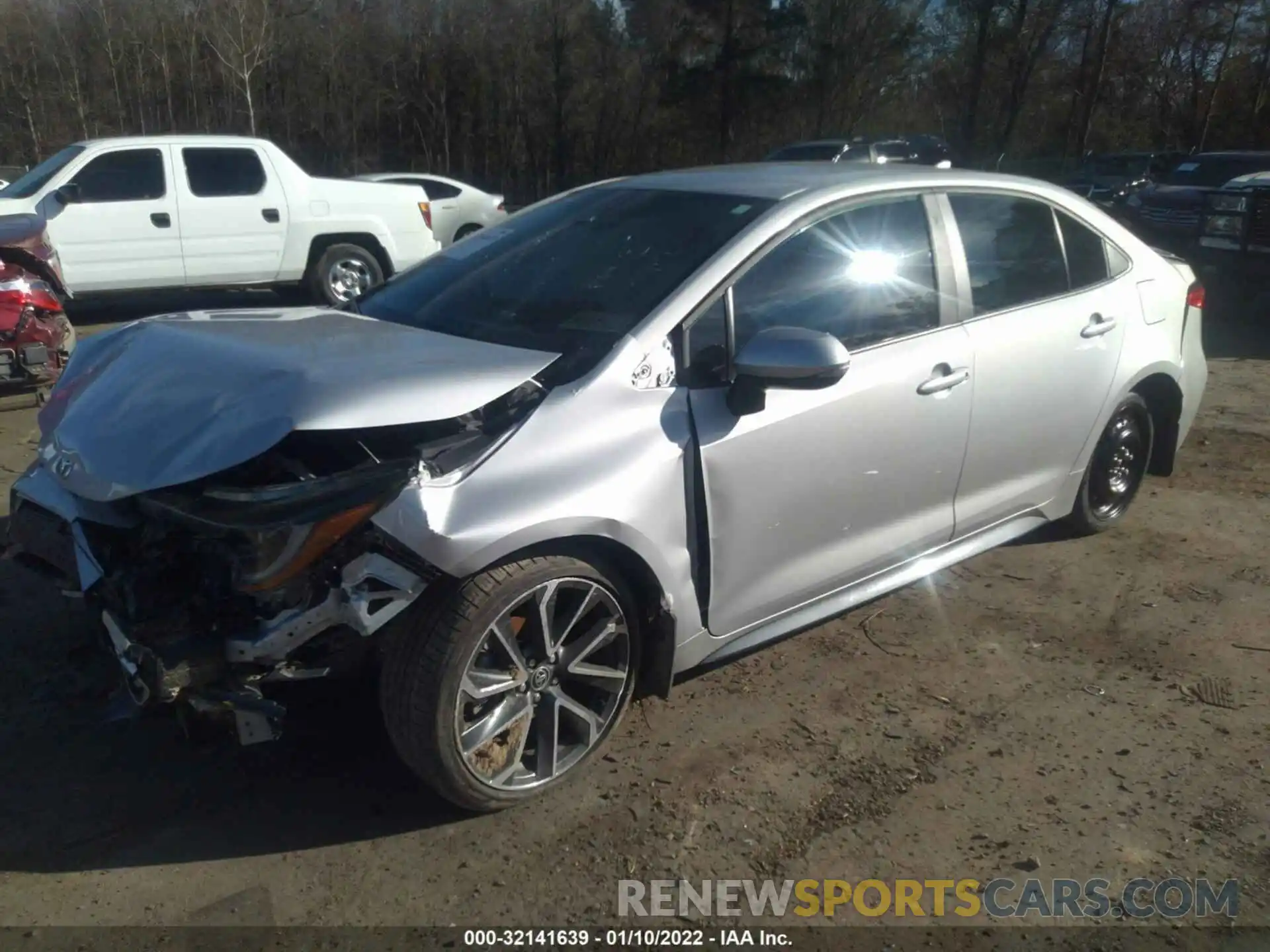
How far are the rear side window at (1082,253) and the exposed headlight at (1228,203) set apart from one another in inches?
326

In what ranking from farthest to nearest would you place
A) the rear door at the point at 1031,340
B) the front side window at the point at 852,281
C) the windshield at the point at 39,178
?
the windshield at the point at 39,178
the rear door at the point at 1031,340
the front side window at the point at 852,281

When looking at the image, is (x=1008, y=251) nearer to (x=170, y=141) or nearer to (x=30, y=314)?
(x=30, y=314)

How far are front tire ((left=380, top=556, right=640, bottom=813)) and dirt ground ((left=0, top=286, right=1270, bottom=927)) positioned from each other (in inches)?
6.0

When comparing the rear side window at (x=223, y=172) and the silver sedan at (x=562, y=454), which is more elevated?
the rear side window at (x=223, y=172)

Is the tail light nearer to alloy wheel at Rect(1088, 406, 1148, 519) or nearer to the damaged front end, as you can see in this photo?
the damaged front end

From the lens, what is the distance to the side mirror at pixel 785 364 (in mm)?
3070

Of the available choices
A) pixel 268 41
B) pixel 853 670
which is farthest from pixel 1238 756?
pixel 268 41

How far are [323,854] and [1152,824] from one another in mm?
2308

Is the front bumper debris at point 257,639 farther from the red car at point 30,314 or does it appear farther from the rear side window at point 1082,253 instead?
the red car at point 30,314

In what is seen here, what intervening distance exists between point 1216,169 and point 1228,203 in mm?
4980

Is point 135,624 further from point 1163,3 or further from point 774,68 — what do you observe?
point 1163,3

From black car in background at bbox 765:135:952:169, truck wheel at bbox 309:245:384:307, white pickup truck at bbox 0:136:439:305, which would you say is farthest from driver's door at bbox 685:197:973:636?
black car in background at bbox 765:135:952:169

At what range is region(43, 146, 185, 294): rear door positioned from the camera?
10078 millimetres

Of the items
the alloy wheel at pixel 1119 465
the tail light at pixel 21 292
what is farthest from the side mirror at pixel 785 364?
the tail light at pixel 21 292
